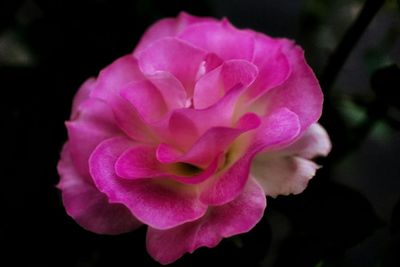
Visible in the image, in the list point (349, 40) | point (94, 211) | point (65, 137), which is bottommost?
point (65, 137)

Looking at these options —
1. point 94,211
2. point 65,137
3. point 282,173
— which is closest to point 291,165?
point 282,173

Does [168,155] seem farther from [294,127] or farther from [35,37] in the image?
[35,37]

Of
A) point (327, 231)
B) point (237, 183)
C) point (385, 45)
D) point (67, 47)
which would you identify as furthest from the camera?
point (385, 45)

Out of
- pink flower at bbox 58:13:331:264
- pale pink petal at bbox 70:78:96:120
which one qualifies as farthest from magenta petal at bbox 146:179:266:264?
pale pink petal at bbox 70:78:96:120

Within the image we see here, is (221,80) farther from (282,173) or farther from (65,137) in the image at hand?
(65,137)

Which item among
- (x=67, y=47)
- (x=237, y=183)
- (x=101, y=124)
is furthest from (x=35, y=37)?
(x=237, y=183)

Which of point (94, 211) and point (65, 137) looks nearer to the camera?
point (94, 211)
